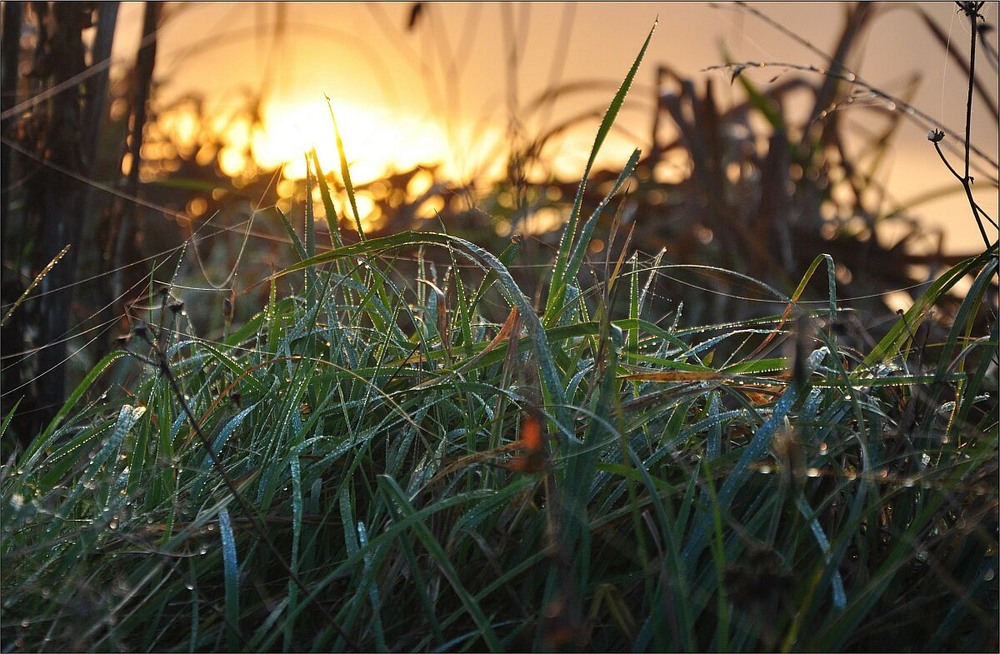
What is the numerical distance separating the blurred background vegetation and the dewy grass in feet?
1.81

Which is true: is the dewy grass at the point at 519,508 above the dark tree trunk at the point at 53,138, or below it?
below

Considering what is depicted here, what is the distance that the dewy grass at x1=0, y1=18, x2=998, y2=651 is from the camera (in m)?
0.79

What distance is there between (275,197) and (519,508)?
6.30 feet

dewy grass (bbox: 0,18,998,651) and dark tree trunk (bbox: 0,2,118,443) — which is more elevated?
dark tree trunk (bbox: 0,2,118,443)

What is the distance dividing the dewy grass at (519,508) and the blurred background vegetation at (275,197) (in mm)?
551

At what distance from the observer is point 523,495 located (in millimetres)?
888

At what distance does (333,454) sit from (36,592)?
313mm

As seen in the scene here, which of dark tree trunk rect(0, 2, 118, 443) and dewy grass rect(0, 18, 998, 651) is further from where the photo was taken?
dark tree trunk rect(0, 2, 118, 443)

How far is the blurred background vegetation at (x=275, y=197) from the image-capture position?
1551 millimetres

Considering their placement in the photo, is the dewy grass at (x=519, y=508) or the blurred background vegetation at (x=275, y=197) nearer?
the dewy grass at (x=519, y=508)

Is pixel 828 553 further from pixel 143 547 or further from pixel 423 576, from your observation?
pixel 143 547

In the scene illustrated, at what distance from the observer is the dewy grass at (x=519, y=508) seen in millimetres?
789

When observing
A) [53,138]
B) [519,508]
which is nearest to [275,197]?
[53,138]

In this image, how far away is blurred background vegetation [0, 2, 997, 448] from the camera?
1.55 metres
